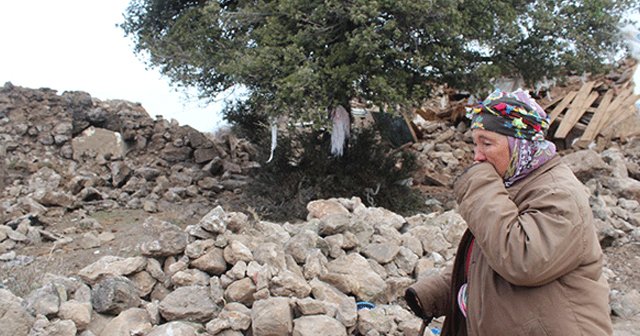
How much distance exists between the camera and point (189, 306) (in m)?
3.15

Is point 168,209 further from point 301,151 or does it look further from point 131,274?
point 131,274

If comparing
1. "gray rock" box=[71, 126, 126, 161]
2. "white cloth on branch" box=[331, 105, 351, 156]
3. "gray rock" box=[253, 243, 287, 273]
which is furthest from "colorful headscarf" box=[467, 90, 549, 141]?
"gray rock" box=[71, 126, 126, 161]

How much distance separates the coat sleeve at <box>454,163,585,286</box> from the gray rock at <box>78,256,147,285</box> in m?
2.56

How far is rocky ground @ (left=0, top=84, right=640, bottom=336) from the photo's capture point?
3115 mm

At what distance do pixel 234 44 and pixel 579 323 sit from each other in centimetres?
884

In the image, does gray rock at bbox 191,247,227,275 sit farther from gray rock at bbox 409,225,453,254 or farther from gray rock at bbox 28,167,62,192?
gray rock at bbox 28,167,62,192

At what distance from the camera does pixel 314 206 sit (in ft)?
19.6

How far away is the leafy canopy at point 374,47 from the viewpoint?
803 cm

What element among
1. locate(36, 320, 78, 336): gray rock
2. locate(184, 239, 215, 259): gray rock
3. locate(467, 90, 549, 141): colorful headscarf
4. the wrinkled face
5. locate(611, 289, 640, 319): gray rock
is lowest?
locate(611, 289, 640, 319): gray rock

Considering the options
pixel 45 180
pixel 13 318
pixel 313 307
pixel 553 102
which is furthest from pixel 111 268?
pixel 553 102

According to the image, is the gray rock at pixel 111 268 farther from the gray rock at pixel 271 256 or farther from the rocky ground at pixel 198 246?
the gray rock at pixel 271 256

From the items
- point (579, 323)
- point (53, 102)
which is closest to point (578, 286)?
point (579, 323)

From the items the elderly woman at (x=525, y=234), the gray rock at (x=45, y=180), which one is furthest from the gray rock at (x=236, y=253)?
→ the gray rock at (x=45, y=180)

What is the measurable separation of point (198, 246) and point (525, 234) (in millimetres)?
2592
